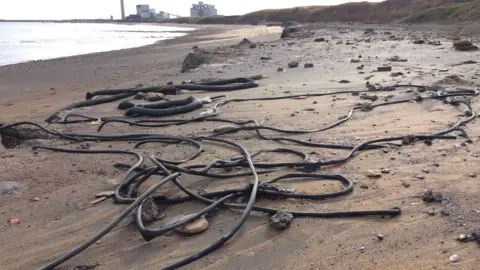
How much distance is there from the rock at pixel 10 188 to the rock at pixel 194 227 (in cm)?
174

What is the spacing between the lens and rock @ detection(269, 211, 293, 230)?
2.89 meters

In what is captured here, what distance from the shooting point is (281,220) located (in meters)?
2.91

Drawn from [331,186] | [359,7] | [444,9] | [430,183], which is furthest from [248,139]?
[359,7]

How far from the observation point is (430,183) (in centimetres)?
338

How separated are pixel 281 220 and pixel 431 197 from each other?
3.43ft

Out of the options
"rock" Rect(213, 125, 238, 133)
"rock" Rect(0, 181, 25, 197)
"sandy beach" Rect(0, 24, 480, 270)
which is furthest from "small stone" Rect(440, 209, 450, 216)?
"rock" Rect(0, 181, 25, 197)

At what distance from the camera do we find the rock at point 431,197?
307cm

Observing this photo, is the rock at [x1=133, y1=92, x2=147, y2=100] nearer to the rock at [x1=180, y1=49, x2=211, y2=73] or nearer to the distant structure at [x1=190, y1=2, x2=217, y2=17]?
the rock at [x1=180, y1=49, x2=211, y2=73]

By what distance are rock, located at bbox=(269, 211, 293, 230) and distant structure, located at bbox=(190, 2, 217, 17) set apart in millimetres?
125761

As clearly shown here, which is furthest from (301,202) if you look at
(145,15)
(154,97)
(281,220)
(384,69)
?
(145,15)

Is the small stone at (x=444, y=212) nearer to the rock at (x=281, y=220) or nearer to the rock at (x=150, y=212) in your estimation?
the rock at (x=281, y=220)

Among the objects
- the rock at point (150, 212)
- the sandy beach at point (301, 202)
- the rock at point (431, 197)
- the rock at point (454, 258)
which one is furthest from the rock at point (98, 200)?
the rock at point (454, 258)

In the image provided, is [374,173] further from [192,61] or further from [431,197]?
[192,61]

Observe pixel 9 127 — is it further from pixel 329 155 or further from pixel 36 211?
pixel 329 155
